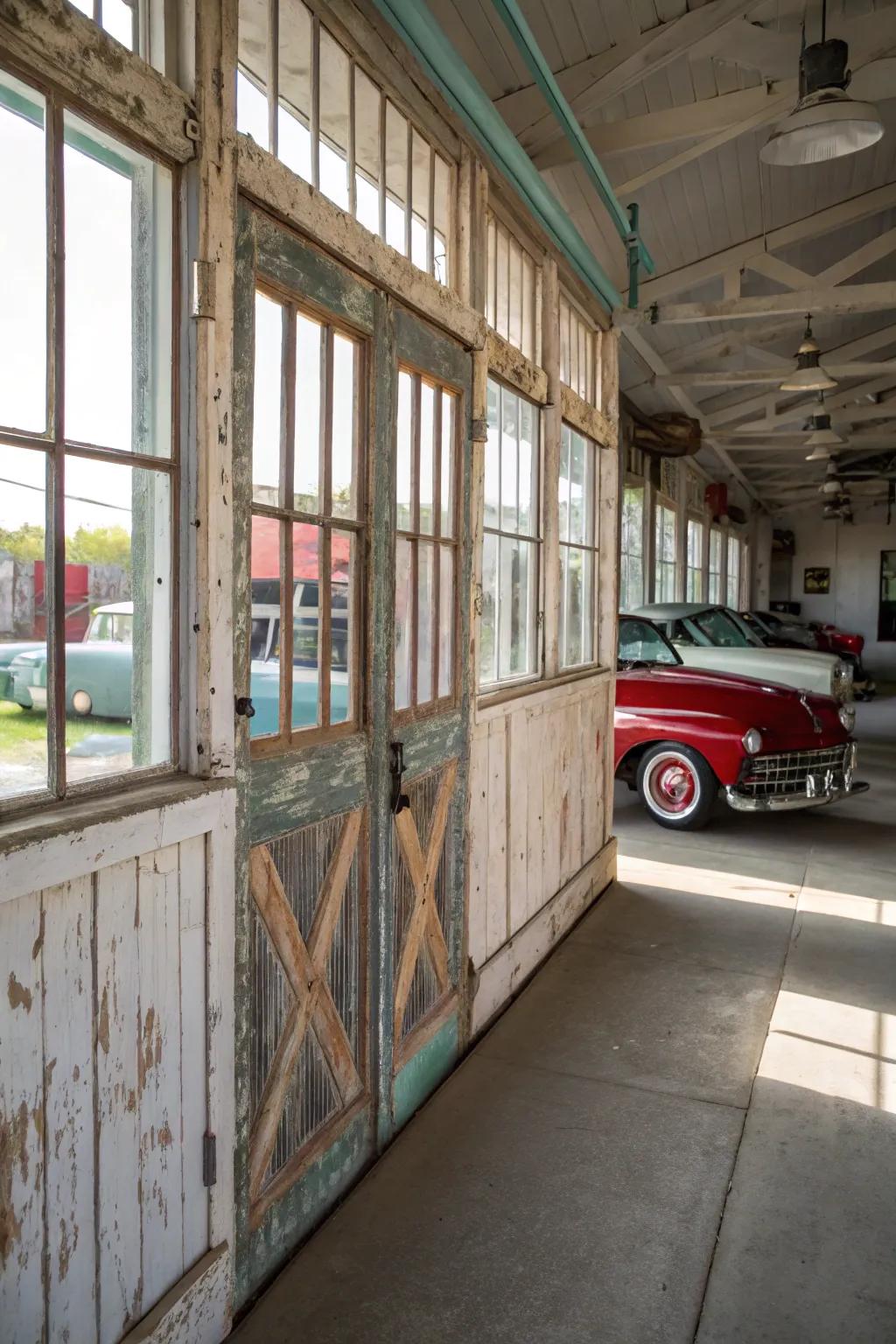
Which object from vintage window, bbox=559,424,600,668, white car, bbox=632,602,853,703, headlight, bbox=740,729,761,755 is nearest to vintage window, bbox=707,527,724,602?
white car, bbox=632,602,853,703

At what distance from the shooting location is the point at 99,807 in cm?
182

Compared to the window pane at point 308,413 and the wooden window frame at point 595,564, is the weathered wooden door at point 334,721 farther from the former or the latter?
the wooden window frame at point 595,564

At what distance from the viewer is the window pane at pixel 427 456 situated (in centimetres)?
319

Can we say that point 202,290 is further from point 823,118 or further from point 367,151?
point 823,118

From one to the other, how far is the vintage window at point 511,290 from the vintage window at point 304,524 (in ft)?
4.57

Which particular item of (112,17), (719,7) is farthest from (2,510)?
(719,7)

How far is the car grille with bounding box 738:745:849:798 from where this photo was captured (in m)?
6.89

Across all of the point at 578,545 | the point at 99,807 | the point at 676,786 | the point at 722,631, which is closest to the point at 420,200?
the point at 99,807

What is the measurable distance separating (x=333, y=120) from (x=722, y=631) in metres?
8.52

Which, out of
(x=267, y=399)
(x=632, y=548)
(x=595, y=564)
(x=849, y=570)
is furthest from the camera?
(x=849, y=570)

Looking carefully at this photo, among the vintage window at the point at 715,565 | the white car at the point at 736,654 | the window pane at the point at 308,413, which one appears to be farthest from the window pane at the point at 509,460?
the vintage window at the point at 715,565

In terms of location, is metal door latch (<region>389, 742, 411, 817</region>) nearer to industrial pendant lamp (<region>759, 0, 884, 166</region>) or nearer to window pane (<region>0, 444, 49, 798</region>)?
window pane (<region>0, 444, 49, 798</region>)

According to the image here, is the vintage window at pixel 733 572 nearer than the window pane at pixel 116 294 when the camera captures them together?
No

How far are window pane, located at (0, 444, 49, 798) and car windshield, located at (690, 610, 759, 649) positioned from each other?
8.80 meters
